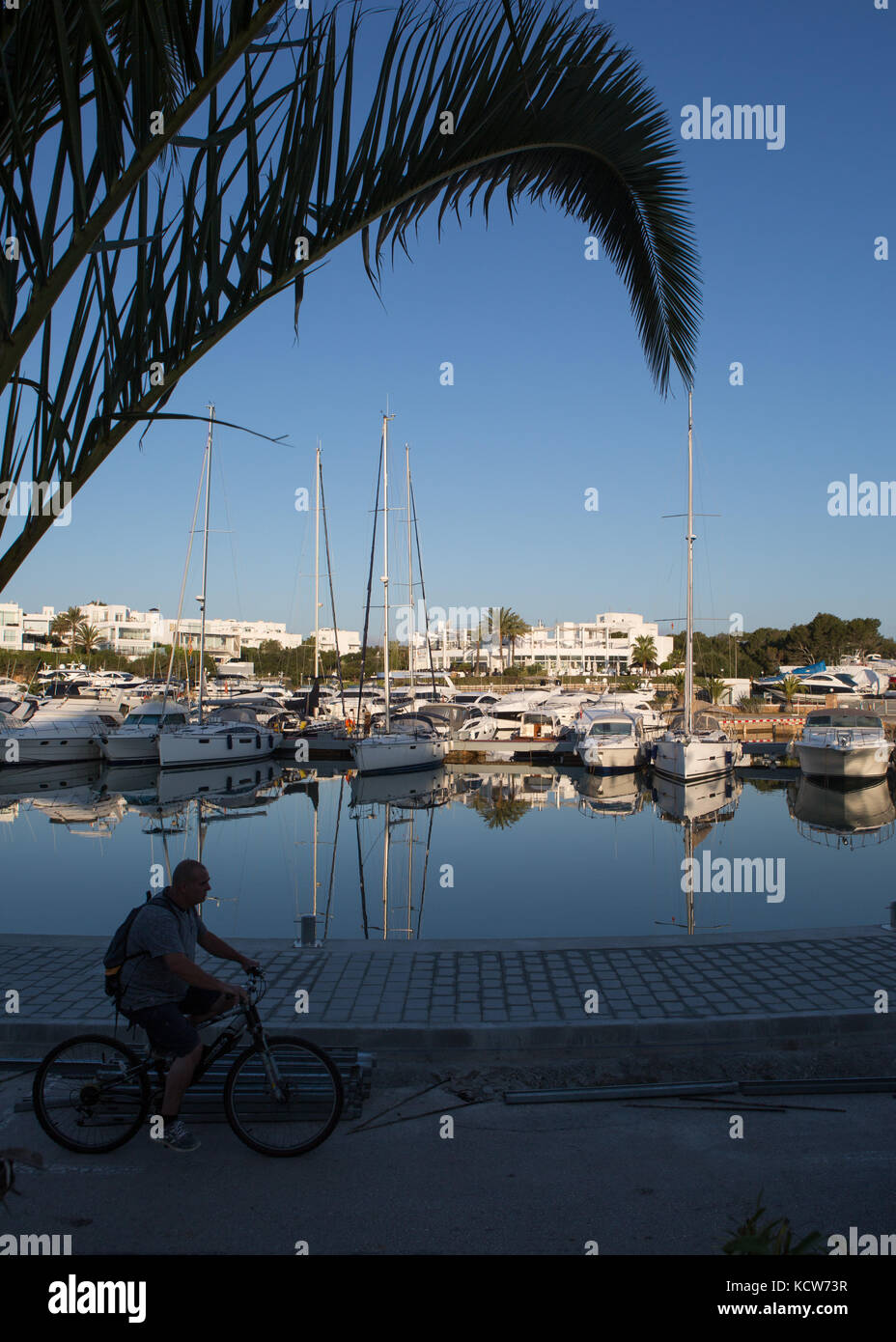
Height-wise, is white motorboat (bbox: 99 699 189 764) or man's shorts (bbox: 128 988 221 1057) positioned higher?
man's shorts (bbox: 128 988 221 1057)

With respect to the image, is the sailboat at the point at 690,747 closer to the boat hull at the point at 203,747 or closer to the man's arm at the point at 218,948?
the boat hull at the point at 203,747

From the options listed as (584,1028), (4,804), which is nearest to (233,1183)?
(584,1028)

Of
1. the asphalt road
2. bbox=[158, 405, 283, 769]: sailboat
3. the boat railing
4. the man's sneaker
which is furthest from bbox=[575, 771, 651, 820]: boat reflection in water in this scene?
the man's sneaker

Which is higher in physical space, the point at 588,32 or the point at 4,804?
the point at 588,32

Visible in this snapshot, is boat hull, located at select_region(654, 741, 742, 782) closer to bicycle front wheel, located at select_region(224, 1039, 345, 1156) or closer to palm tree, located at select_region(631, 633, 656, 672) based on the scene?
bicycle front wheel, located at select_region(224, 1039, 345, 1156)

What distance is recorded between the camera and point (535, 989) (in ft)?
26.2

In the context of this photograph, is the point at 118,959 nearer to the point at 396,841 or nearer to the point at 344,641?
the point at 396,841

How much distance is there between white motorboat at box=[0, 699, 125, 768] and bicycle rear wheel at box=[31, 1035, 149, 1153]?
31.8 meters

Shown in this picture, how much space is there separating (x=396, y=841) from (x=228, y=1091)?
1568cm

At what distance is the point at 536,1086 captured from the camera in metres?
6.48

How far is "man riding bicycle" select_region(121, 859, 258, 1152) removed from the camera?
5.20 m

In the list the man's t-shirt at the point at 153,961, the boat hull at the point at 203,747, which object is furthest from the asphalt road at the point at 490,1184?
the boat hull at the point at 203,747
